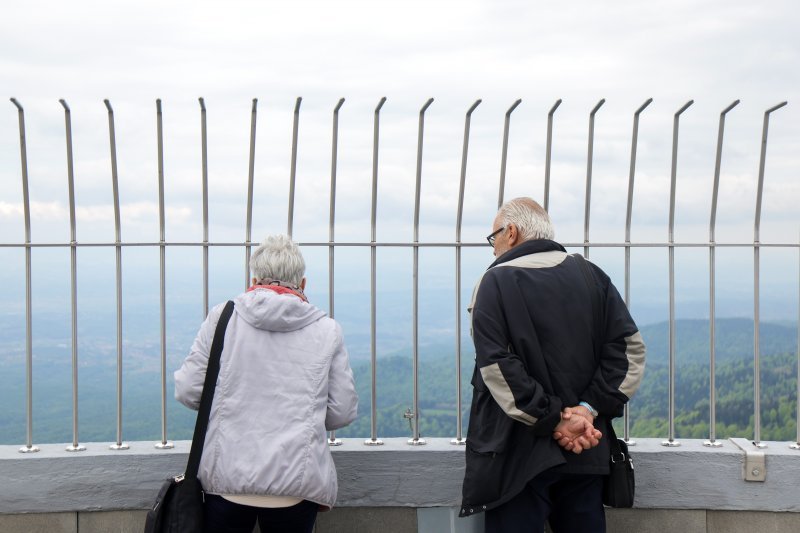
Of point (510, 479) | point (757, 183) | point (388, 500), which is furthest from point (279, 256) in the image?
point (757, 183)

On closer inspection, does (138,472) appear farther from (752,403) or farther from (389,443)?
(752,403)

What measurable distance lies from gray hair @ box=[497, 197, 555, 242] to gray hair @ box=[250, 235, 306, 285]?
930 millimetres

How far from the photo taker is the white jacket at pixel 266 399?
3635 mm

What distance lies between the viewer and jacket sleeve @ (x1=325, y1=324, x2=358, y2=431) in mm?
3836

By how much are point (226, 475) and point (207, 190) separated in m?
1.75

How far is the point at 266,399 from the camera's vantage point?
3680 mm

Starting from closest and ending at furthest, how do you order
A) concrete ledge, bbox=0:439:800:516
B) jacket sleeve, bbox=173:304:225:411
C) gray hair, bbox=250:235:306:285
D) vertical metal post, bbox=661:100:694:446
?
jacket sleeve, bbox=173:304:225:411 < gray hair, bbox=250:235:306:285 < concrete ledge, bbox=0:439:800:516 < vertical metal post, bbox=661:100:694:446

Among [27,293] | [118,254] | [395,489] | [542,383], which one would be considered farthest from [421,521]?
Result: [27,293]

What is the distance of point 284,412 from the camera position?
12.0ft

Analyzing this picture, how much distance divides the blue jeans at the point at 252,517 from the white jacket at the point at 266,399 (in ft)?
0.24

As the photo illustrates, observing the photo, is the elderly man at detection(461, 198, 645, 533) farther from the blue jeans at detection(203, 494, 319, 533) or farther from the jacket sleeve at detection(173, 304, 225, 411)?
the jacket sleeve at detection(173, 304, 225, 411)

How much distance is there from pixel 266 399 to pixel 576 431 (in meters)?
1.30

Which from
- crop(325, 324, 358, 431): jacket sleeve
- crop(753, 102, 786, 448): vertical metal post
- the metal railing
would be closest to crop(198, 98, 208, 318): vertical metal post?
the metal railing

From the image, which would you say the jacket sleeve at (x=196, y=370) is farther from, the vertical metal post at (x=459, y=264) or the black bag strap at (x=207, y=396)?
the vertical metal post at (x=459, y=264)
